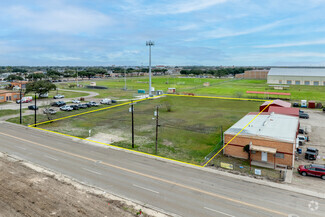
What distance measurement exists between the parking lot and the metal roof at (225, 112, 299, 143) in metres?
3.16

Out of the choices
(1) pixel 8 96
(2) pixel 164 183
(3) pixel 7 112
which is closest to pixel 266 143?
(2) pixel 164 183

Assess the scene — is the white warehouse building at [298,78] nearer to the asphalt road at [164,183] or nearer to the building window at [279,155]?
the building window at [279,155]

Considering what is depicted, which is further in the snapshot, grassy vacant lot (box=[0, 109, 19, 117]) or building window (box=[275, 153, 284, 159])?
grassy vacant lot (box=[0, 109, 19, 117])

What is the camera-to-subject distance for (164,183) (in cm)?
1984

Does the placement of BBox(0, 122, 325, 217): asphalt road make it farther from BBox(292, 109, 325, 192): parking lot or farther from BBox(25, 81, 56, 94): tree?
BBox(25, 81, 56, 94): tree

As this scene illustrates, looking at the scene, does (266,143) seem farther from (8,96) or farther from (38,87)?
(8,96)

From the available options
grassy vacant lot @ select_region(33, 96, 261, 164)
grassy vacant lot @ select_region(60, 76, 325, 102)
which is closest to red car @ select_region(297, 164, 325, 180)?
grassy vacant lot @ select_region(33, 96, 261, 164)

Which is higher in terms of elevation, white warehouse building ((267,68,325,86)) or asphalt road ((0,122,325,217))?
white warehouse building ((267,68,325,86))

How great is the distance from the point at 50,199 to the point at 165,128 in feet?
76.8

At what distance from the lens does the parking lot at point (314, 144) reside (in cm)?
2033

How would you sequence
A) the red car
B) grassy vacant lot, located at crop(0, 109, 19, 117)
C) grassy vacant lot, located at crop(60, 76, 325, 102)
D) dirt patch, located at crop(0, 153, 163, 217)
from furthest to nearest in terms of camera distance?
grassy vacant lot, located at crop(60, 76, 325, 102) < grassy vacant lot, located at crop(0, 109, 19, 117) < the red car < dirt patch, located at crop(0, 153, 163, 217)

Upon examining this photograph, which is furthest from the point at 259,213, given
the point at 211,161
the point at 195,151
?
the point at 195,151

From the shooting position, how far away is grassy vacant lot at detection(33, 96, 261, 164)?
29078 millimetres

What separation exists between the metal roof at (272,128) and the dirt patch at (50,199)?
1647 centimetres
